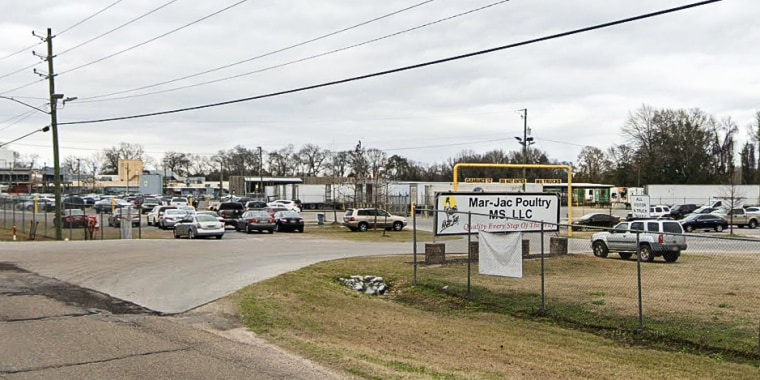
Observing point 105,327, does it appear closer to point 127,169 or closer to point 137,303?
point 137,303

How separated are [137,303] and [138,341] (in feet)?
11.4

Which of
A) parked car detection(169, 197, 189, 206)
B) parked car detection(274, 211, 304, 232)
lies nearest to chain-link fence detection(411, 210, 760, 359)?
parked car detection(274, 211, 304, 232)

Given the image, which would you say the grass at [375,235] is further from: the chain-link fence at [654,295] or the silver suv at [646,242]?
the chain-link fence at [654,295]

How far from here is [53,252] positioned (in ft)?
72.0

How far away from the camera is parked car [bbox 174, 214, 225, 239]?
3384 cm

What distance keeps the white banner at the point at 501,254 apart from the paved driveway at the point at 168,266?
212 inches

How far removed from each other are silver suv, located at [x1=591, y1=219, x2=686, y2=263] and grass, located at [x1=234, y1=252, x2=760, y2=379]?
154 cm

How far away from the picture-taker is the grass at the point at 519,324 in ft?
27.2

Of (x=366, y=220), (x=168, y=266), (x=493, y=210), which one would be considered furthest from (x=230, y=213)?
(x=168, y=266)

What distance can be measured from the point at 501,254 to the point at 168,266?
9.37 m

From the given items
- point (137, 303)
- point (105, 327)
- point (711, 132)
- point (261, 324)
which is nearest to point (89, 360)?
point (105, 327)

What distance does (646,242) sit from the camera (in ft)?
65.8

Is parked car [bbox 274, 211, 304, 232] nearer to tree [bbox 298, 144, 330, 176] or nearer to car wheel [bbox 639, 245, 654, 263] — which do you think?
car wheel [bbox 639, 245, 654, 263]

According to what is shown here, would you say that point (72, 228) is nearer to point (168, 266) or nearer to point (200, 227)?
point (200, 227)
